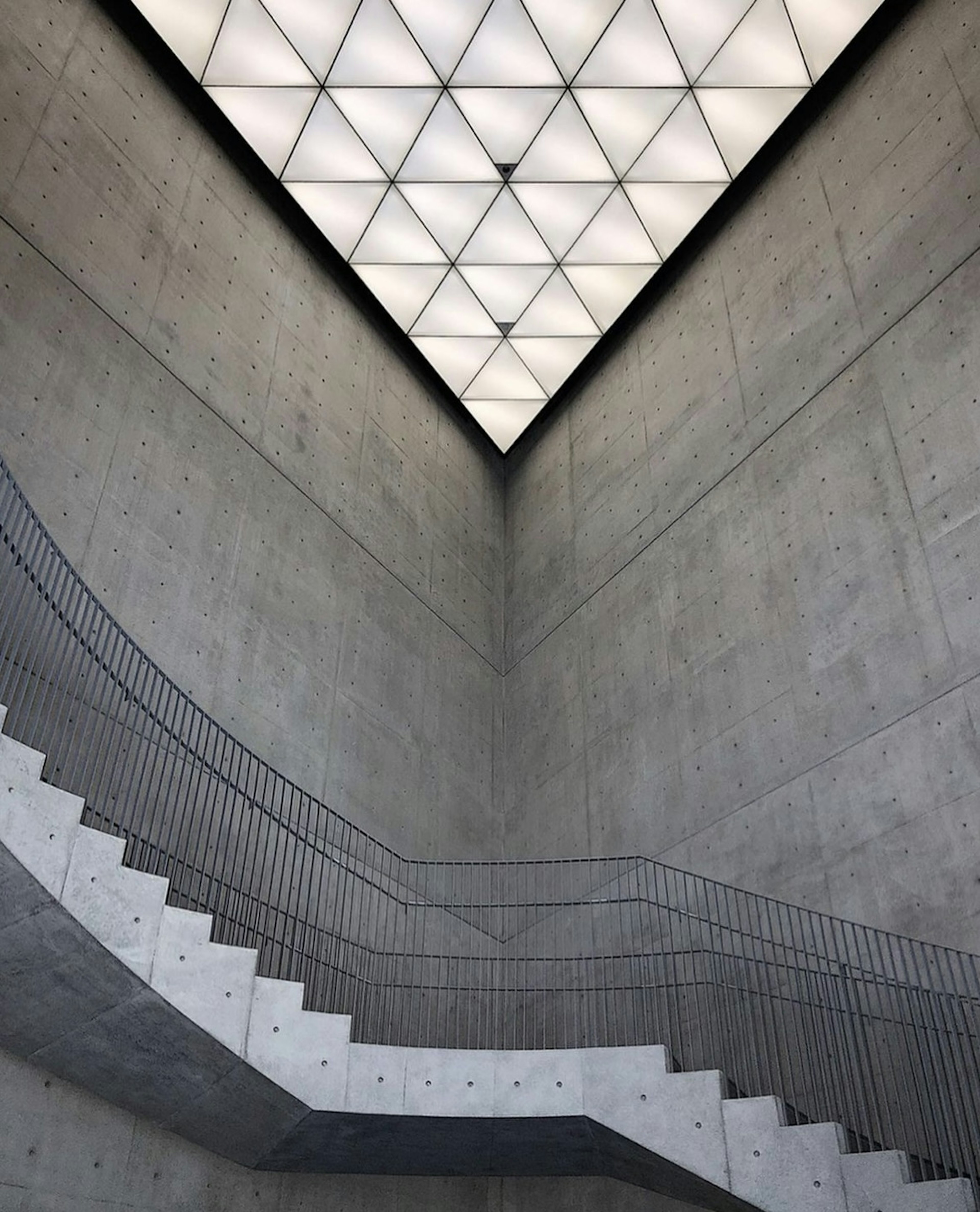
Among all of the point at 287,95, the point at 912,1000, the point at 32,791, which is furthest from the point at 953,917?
the point at 287,95

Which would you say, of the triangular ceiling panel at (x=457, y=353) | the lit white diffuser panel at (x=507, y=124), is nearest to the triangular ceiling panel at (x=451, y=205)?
the lit white diffuser panel at (x=507, y=124)

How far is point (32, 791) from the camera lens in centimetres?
1429

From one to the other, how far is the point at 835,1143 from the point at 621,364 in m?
27.5

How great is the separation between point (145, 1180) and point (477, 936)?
11268 mm

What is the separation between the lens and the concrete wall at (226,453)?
24.3m

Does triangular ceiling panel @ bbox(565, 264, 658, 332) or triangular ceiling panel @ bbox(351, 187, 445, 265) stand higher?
triangular ceiling panel @ bbox(351, 187, 445, 265)

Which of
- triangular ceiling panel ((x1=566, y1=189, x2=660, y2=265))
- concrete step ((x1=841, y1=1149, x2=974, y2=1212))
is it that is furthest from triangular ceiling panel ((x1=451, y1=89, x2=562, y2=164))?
concrete step ((x1=841, y1=1149, x2=974, y2=1212))

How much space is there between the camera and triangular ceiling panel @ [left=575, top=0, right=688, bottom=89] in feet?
102

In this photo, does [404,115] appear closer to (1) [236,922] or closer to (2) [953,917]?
(1) [236,922]

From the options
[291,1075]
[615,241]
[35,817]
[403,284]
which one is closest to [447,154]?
[403,284]

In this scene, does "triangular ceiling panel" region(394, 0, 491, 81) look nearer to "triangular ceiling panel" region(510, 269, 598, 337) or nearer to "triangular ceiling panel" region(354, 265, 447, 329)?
"triangular ceiling panel" region(354, 265, 447, 329)

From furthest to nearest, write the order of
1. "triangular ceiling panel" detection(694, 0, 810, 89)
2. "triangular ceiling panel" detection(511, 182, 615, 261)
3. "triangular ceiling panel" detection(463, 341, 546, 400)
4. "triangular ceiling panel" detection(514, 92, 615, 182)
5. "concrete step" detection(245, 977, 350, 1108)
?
1. "triangular ceiling panel" detection(463, 341, 546, 400)
2. "triangular ceiling panel" detection(511, 182, 615, 261)
3. "triangular ceiling panel" detection(514, 92, 615, 182)
4. "triangular ceiling panel" detection(694, 0, 810, 89)
5. "concrete step" detection(245, 977, 350, 1108)

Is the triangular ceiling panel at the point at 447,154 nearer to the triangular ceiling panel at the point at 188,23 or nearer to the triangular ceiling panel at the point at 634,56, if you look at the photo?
the triangular ceiling panel at the point at 634,56

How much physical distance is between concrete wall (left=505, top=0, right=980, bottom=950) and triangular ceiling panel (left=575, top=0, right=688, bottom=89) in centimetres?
477
